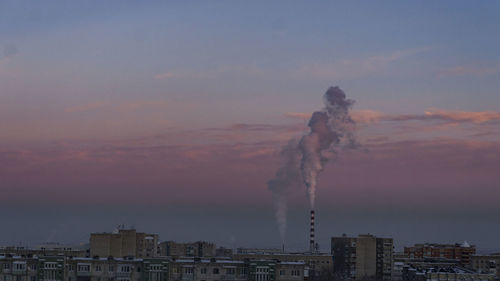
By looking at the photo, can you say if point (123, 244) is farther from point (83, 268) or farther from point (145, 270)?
point (145, 270)

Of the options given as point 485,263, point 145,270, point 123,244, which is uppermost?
point 123,244

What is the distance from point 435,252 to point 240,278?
66.7 metres

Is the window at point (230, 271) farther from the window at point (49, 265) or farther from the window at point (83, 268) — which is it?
the window at point (49, 265)

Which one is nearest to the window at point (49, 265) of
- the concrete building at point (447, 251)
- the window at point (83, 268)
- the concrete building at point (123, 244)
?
the window at point (83, 268)

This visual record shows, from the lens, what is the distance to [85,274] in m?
63.2

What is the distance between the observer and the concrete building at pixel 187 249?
341 feet

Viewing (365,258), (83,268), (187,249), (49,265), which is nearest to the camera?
(49,265)

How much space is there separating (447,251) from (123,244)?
49.0 m

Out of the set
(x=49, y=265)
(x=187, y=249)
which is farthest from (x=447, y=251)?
(x=49, y=265)

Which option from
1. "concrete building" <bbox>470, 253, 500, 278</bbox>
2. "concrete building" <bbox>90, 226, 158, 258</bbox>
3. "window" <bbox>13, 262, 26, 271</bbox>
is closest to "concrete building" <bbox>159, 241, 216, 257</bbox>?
"concrete building" <bbox>90, 226, 158, 258</bbox>

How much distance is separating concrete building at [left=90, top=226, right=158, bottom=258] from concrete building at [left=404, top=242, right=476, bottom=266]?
39864 millimetres

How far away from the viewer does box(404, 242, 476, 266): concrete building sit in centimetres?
11769

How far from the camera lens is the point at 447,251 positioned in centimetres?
12006

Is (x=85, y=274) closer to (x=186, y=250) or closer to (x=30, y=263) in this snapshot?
(x=30, y=263)
